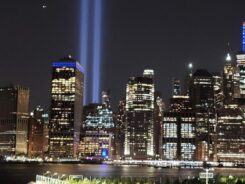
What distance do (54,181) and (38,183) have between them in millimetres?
5290

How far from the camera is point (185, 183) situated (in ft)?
155

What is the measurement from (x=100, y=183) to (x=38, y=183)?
881 cm

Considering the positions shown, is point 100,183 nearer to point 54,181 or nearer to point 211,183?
point 54,181

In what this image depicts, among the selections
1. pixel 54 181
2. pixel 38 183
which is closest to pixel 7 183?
pixel 38 183

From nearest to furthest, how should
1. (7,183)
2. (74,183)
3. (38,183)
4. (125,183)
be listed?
(74,183) → (125,183) → (38,183) → (7,183)

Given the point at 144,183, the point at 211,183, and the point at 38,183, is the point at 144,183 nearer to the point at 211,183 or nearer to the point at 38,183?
the point at 211,183

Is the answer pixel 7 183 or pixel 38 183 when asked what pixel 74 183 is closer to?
pixel 38 183

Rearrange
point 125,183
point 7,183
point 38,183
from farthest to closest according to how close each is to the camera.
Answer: point 7,183 → point 38,183 → point 125,183

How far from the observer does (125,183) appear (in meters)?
47.2

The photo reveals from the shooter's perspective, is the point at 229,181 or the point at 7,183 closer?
the point at 229,181

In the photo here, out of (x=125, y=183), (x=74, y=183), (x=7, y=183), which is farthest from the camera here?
(x=7, y=183)

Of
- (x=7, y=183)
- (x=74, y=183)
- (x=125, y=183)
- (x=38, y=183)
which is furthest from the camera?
(x=7, y=183)

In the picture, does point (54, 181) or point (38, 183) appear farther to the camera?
point (38, 183)

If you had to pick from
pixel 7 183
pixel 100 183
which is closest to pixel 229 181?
pixel 100 183
